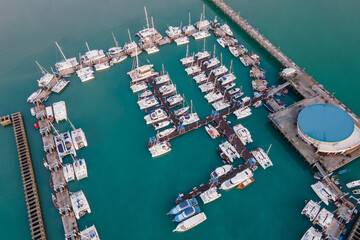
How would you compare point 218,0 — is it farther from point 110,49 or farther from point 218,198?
point 218,198

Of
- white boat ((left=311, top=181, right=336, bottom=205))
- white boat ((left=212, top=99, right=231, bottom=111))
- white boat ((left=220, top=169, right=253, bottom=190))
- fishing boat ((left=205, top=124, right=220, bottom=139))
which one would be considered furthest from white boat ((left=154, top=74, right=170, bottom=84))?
white boat ((left=311, top=181, right=336, bottom=205))

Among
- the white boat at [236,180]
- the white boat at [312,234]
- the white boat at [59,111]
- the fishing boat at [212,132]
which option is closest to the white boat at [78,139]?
the white boat at [59,111]

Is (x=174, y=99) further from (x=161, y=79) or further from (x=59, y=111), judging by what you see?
(x=59, y=111)

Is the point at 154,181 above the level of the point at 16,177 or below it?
below

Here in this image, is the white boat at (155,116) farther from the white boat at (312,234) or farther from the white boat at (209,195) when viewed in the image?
the white boat at (312,234)

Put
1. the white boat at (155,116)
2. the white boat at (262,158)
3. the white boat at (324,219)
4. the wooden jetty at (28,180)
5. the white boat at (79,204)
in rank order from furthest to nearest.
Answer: the white boat at (155,116) < the white boat at (262,158) < the white boat at (79,204) < the wooden jetty at (28,180) < the white boat at (324,219)

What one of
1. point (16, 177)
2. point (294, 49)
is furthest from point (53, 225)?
point (294, 49)
